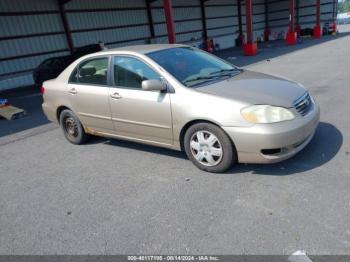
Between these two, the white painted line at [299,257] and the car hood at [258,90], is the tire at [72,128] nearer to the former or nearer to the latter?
the car hood at [258,90]

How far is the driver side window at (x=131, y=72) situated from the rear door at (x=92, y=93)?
22 centimetres

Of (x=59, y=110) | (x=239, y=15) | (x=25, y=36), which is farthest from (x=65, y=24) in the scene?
(x=239, y=15)

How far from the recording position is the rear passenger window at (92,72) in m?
4.63

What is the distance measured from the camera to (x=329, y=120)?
512 cm

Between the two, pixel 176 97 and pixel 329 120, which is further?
pixel 329 120

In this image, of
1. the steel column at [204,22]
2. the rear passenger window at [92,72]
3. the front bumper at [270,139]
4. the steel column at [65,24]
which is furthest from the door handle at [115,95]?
the steel column at [204,22]

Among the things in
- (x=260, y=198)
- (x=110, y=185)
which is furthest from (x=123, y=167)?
(x=260, y=198)

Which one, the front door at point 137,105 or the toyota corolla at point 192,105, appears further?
the front door at point 137,105

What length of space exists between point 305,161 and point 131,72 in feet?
8.41

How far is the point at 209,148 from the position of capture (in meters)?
3.71

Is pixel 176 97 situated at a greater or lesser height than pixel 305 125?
greater

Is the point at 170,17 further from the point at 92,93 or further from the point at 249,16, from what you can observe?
the point at 92,93

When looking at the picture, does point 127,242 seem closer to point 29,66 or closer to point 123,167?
point 123,167

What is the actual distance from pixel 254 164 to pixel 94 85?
265 cm
